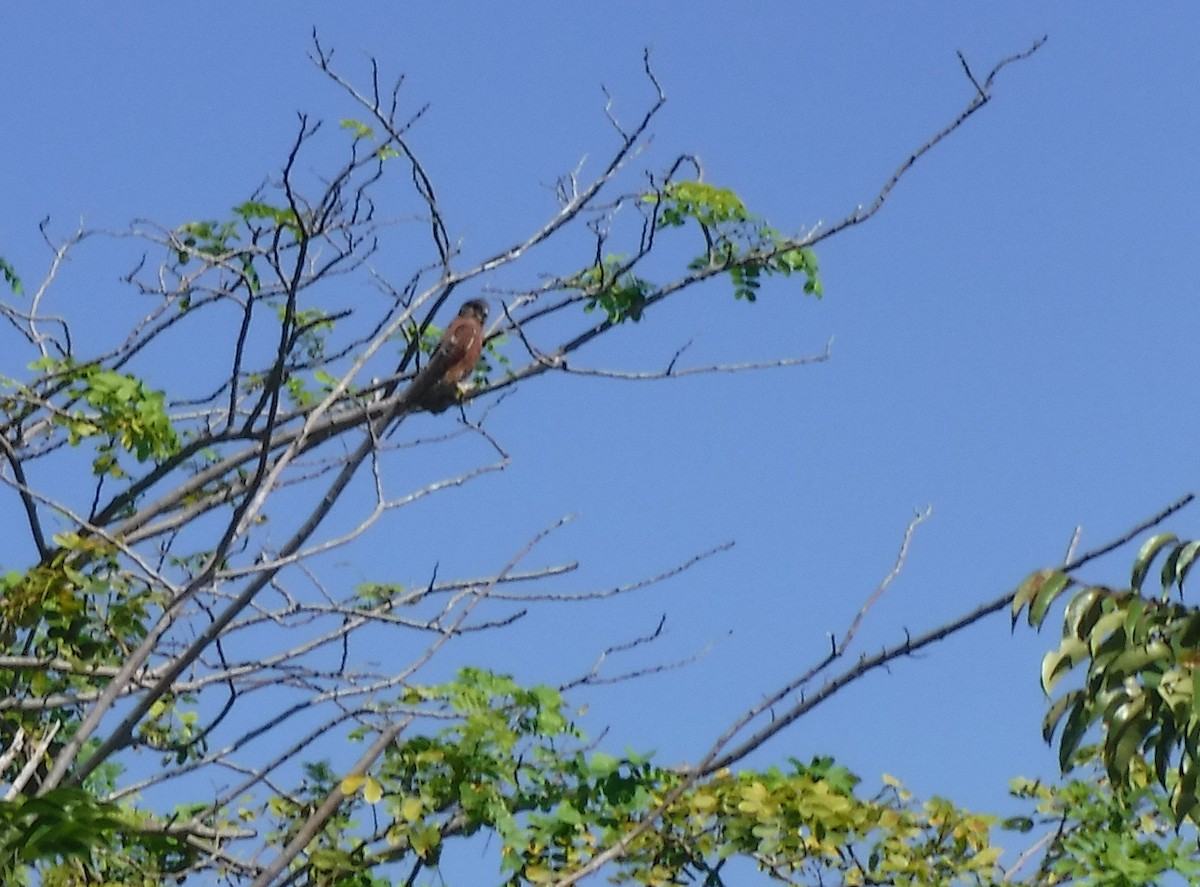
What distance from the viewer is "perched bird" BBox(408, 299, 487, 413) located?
20.3 feet

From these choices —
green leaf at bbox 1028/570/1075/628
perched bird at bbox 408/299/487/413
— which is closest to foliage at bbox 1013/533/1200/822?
green leaf at bbox 1028/570/1075/628

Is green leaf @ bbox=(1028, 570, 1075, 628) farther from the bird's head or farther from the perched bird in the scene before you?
the bird's head

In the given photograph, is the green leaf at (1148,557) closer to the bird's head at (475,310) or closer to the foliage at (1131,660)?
the foliage at (1131,660)

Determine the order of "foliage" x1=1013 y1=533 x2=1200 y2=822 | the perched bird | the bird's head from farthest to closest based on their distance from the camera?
the bird's head, the perched bird, "foliage" x1=1013 y1=533 x2=1200 y2=822

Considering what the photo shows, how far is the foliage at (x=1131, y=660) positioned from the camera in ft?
10.8

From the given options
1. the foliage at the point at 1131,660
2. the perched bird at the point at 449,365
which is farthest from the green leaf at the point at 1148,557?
the perched bird at the point at 449,365

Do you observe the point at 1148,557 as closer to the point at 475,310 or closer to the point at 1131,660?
the point at 1131,660

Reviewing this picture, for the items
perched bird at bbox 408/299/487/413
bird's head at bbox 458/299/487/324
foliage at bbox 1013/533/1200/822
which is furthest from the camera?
bird's head at bbox 458/299/487/324

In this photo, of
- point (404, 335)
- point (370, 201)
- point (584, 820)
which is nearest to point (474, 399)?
point (404, 335)

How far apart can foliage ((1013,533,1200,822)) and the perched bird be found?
315cm

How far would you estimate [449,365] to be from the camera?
6277 mm

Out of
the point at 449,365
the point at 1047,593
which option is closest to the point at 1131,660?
the point at 1047,593

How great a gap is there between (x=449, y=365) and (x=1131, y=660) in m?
3.48

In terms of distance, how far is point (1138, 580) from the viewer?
137 inches
